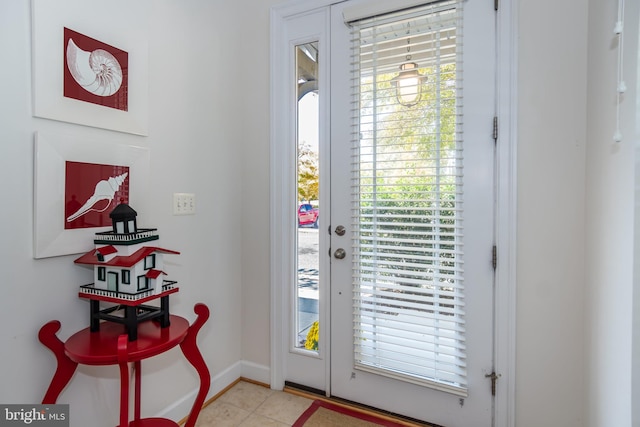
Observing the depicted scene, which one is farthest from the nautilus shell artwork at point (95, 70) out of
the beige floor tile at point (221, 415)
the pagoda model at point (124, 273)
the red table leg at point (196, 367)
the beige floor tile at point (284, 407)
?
the beige floor tile at point (284, 407)

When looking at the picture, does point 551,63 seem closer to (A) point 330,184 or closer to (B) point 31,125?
(A) point 330,184

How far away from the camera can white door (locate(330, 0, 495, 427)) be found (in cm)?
164

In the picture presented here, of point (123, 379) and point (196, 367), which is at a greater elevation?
point (123, 379)

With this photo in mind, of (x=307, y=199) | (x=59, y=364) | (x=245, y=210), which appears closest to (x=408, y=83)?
(x=307, y=199)

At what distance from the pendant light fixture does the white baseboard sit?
1.82m

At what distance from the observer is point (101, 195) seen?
1398mm

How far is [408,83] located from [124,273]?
156 centimetres

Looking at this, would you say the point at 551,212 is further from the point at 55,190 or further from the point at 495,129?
the point at 55,190

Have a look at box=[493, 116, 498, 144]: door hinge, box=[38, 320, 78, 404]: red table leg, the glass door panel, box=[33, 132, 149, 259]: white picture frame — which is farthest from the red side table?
box=[493, 116, 498, 144]: door hinge

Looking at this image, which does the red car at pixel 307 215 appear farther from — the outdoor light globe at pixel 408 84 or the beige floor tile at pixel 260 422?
the beige floor tile at pixel 260 422

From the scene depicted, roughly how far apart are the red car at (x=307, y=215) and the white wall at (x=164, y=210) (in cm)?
44

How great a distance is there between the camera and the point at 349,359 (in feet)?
6.36

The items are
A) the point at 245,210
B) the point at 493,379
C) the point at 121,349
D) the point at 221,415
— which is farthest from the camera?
the point at 245,210

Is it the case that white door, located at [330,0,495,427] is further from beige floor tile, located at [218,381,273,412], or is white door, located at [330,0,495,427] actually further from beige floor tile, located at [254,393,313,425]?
beige floor tile, located at [218,381,273,412]
